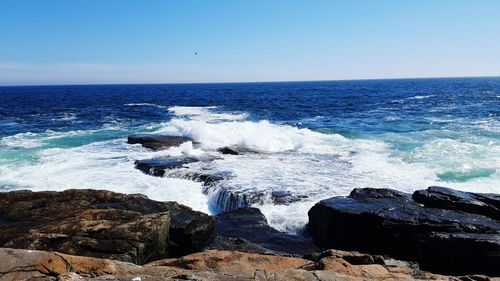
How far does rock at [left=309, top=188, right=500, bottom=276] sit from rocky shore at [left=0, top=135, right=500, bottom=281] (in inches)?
0.8

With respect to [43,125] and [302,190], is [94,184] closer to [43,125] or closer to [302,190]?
[302,190]

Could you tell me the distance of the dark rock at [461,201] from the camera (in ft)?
30.4

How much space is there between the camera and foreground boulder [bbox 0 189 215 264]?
6188mm

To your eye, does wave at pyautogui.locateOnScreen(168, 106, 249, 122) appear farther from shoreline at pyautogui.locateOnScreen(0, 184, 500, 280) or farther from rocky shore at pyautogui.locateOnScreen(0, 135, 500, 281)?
rocky shore at pyautogui.locateOnScreen(0, 135, 500, 281)

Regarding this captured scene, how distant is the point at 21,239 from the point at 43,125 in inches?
1210

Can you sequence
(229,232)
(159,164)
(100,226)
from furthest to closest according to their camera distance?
(159,164) → (229,232) → (100,226)

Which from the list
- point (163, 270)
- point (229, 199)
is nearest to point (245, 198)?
point (229, 199)

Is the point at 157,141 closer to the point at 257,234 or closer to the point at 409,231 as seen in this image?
the point at 257,234

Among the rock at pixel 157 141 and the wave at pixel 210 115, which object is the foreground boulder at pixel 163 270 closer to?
the rock at pixel 157 141

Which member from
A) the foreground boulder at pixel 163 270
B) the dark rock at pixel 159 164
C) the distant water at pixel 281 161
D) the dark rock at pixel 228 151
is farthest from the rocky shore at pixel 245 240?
the dark rock at pixel 228 151

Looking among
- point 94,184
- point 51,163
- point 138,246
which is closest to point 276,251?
point 138,246

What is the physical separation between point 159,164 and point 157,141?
5721mm

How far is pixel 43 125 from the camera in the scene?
33656 mm

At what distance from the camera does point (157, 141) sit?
22.0 m
